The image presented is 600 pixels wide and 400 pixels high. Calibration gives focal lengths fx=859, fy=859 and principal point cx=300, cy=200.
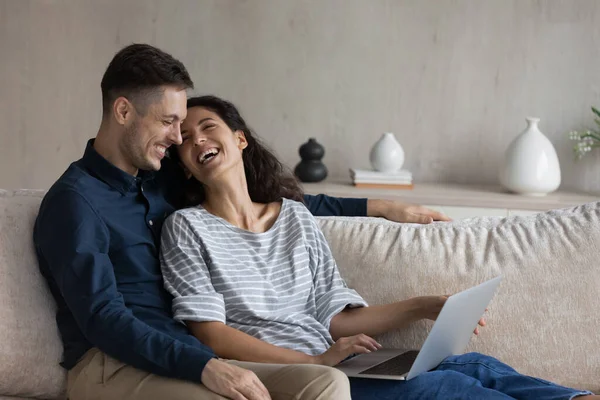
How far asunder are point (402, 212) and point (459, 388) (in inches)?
28.7

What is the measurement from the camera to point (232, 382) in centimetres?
169

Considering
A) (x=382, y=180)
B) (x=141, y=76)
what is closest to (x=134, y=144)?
(x=141, y=76)

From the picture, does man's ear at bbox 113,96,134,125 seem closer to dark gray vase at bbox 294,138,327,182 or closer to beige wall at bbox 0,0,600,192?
dark gray vase at bbox 294,138,327,182

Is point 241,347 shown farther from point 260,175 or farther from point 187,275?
point 260,175

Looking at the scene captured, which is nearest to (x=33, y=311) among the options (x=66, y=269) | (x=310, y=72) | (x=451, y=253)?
(x=66, y=269)

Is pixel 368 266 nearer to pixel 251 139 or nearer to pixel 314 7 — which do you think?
pixel 251 139

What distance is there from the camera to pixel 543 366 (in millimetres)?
2143

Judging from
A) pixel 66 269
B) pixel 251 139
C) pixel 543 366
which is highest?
pixel 251 139

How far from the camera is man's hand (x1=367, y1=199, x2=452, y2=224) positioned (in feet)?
8.11

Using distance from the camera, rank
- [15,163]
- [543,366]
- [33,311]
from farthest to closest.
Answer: [15,163], [543,366], [33,311]

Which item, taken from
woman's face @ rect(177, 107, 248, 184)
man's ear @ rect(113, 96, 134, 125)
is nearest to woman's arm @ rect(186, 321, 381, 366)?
woman's face @ rect(177, 107, 248, 184)

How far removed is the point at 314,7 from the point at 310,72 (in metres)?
0.30

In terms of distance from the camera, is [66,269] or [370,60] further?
[370,60]

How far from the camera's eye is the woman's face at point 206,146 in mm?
2191
